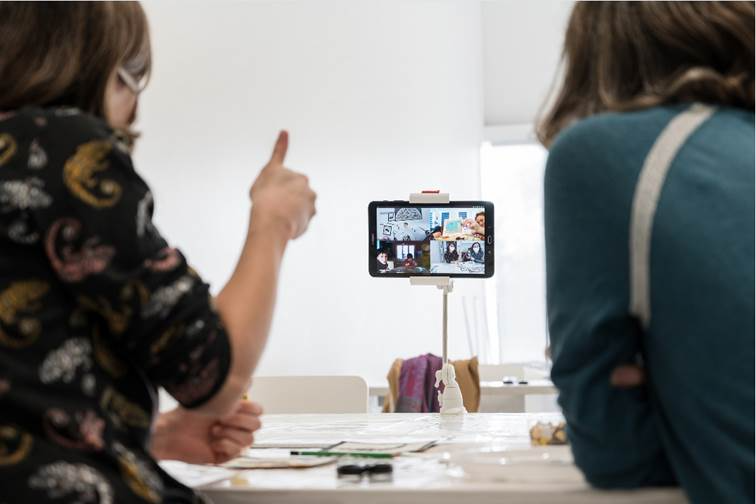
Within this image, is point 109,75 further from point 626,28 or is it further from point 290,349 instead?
point 290,349

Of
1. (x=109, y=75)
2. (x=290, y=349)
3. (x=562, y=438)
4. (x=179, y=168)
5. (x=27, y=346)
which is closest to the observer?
(x=27, y=346)

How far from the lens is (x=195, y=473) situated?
1.22 metres

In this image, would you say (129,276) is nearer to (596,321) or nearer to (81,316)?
(81,316)

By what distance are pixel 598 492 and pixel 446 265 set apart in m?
1.09

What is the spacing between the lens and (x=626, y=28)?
1079 millimetres

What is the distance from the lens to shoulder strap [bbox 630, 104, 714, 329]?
0.94 meters

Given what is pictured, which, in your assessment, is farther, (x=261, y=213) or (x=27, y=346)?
(x=261, y=213)

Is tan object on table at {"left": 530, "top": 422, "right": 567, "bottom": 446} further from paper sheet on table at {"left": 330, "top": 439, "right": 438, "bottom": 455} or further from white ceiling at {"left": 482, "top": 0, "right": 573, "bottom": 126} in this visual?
white ceiling at {"left": 482, "top": 0, "right": 573, "bottom": 126}

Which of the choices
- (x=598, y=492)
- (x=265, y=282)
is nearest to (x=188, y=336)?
(x=265, y=282)

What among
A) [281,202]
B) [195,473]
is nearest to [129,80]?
[281,202]

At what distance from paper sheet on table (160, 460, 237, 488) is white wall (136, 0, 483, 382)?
260 cm

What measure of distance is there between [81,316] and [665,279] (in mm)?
581

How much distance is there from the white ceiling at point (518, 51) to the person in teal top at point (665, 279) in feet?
19.6

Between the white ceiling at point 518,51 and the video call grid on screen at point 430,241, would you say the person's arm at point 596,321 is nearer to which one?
the video call grid on screen at point 430,241
